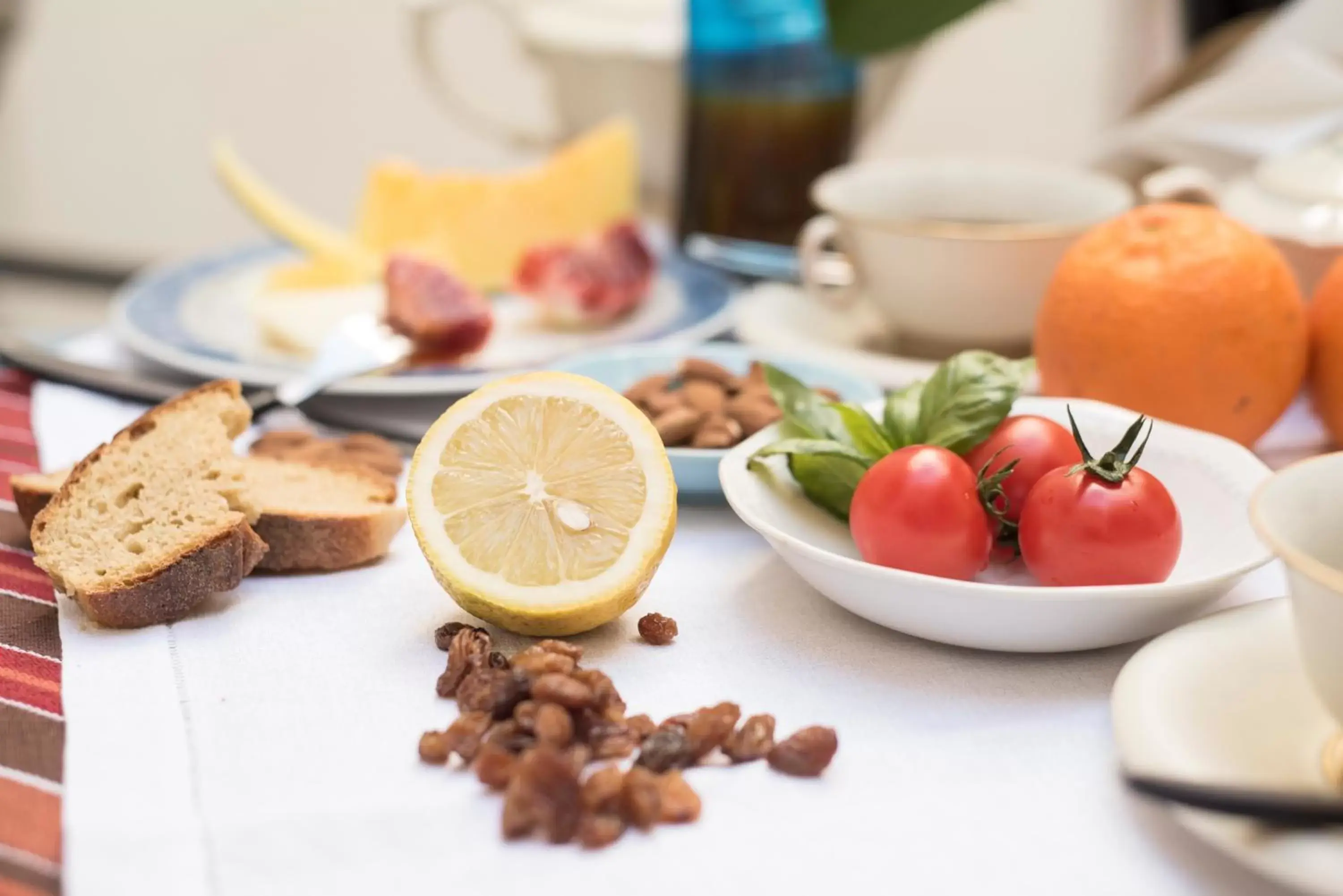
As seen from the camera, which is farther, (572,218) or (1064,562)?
(572,218)

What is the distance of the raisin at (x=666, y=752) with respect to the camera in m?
0.79

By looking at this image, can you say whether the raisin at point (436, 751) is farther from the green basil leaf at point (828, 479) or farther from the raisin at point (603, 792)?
the green basil leaf at point (828, 479)

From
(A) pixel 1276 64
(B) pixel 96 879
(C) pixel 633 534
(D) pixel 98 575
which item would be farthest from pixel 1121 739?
(A) pixel 1276 64

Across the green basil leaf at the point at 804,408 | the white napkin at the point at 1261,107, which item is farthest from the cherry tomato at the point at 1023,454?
the white napkin at the point at 1261,107

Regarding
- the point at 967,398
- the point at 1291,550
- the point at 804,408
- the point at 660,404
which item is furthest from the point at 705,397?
the point at 1291,550

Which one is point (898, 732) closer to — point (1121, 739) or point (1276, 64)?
point (1121, 739)

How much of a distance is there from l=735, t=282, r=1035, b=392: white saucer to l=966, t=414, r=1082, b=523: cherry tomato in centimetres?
34

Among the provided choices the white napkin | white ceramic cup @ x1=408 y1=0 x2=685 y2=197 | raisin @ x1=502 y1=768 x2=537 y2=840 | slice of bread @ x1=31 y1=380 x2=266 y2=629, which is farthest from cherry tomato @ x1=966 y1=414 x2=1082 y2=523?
white ceramic cup @ x1=408 y1=0 x2=685 y2=197

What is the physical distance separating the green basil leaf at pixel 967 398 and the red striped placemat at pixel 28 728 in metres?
0.64

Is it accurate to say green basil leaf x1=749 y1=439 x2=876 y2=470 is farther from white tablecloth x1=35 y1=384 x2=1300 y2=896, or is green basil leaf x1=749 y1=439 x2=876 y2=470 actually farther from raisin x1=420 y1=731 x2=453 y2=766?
raisin x1=420 y1=731 x2=453 y2=766

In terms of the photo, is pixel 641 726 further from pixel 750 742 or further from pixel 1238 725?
pixel 1238 725

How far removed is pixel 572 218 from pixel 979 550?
1.14 metres

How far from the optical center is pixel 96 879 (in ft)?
2.28

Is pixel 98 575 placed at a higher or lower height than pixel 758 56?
Result: lower
